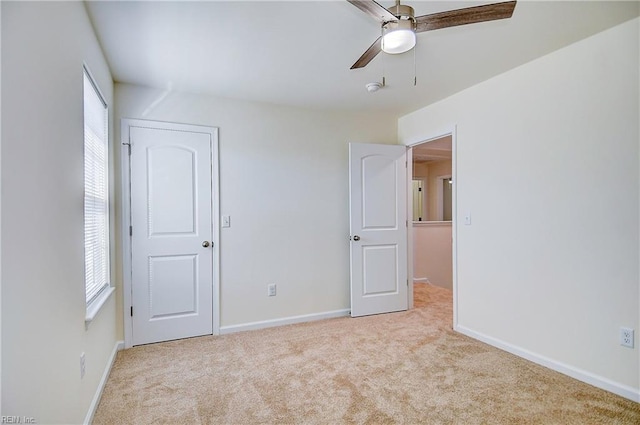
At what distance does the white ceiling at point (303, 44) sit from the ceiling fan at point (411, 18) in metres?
0.26

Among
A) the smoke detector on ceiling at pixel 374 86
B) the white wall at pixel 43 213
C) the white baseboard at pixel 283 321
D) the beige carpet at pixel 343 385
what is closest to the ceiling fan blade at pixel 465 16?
the smoke detector on ceiling at pixel 374 86

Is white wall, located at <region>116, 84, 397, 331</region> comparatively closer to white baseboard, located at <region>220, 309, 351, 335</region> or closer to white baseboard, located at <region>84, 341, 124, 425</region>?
white baseboard, located at <region>220, 309, 351, 335</region>

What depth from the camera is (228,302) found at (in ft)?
11.2

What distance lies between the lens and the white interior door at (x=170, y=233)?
3.09 meters

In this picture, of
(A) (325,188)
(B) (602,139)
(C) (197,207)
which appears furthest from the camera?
(A) (325,188)

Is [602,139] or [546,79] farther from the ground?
[546,79]

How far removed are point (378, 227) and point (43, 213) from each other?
3.16 m

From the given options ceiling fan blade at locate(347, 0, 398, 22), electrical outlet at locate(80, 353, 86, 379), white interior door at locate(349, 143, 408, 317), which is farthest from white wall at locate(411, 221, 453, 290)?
electrical outlet at locate(80, 353, 86, 379)

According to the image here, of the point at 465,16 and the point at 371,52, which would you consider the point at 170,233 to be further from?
the point at 465,16

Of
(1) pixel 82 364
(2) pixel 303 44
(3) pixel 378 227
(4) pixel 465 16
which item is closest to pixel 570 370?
(3) pixel 378 227

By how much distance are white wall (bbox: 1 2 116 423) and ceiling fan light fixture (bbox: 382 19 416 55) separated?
1506mm

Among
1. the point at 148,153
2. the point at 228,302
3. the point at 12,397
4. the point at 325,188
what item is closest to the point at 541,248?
the point at 325,188

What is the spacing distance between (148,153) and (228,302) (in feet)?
5.22

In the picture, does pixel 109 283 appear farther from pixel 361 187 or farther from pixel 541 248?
pixel 541 248
